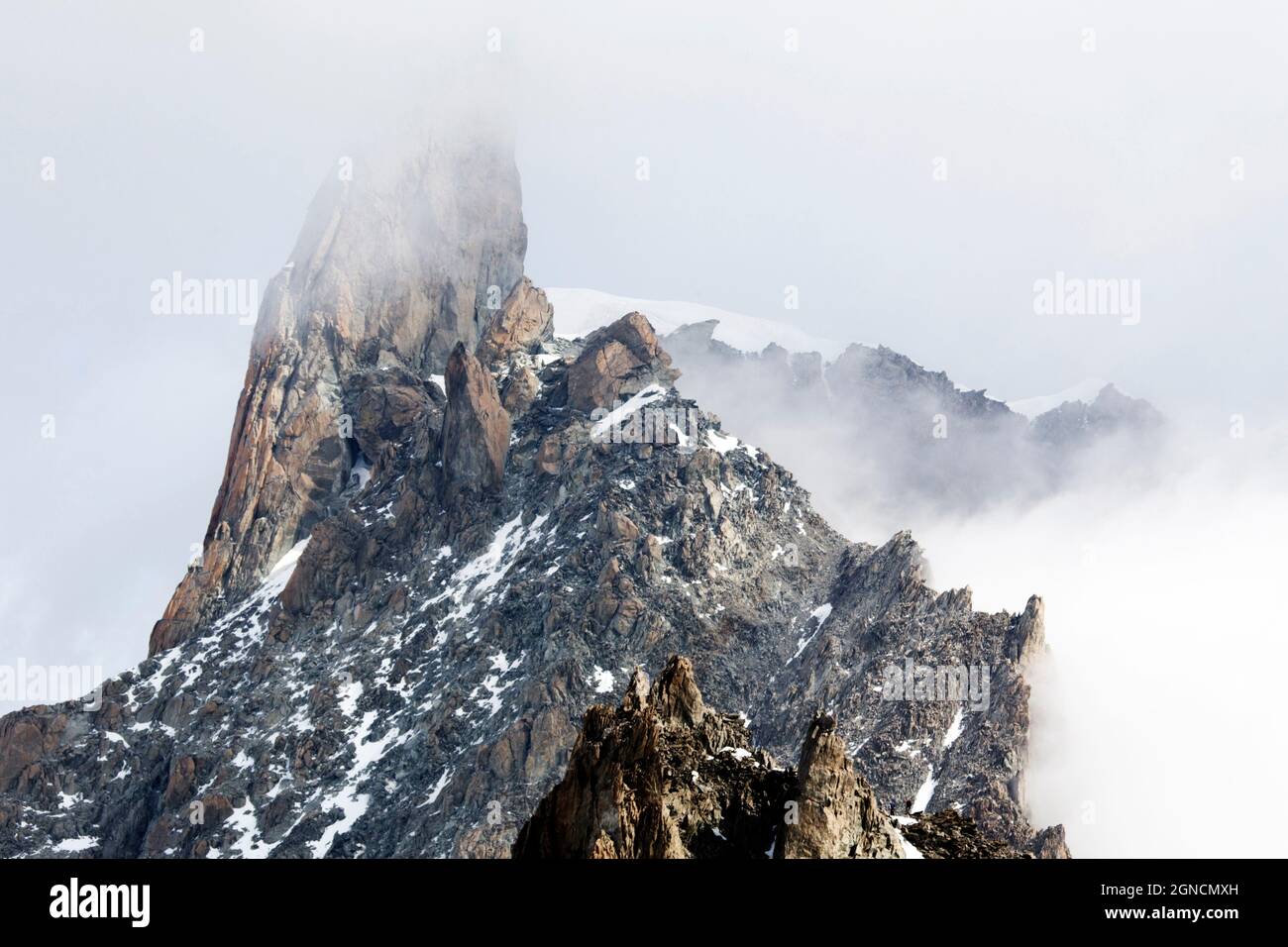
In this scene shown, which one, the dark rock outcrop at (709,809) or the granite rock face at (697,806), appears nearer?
the granite rock face at (697,806)

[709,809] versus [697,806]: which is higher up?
[697,806]

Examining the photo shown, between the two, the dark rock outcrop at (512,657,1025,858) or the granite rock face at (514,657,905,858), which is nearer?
the granite rock face at (514,657,905,858)

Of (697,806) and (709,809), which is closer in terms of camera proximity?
(697,806)
